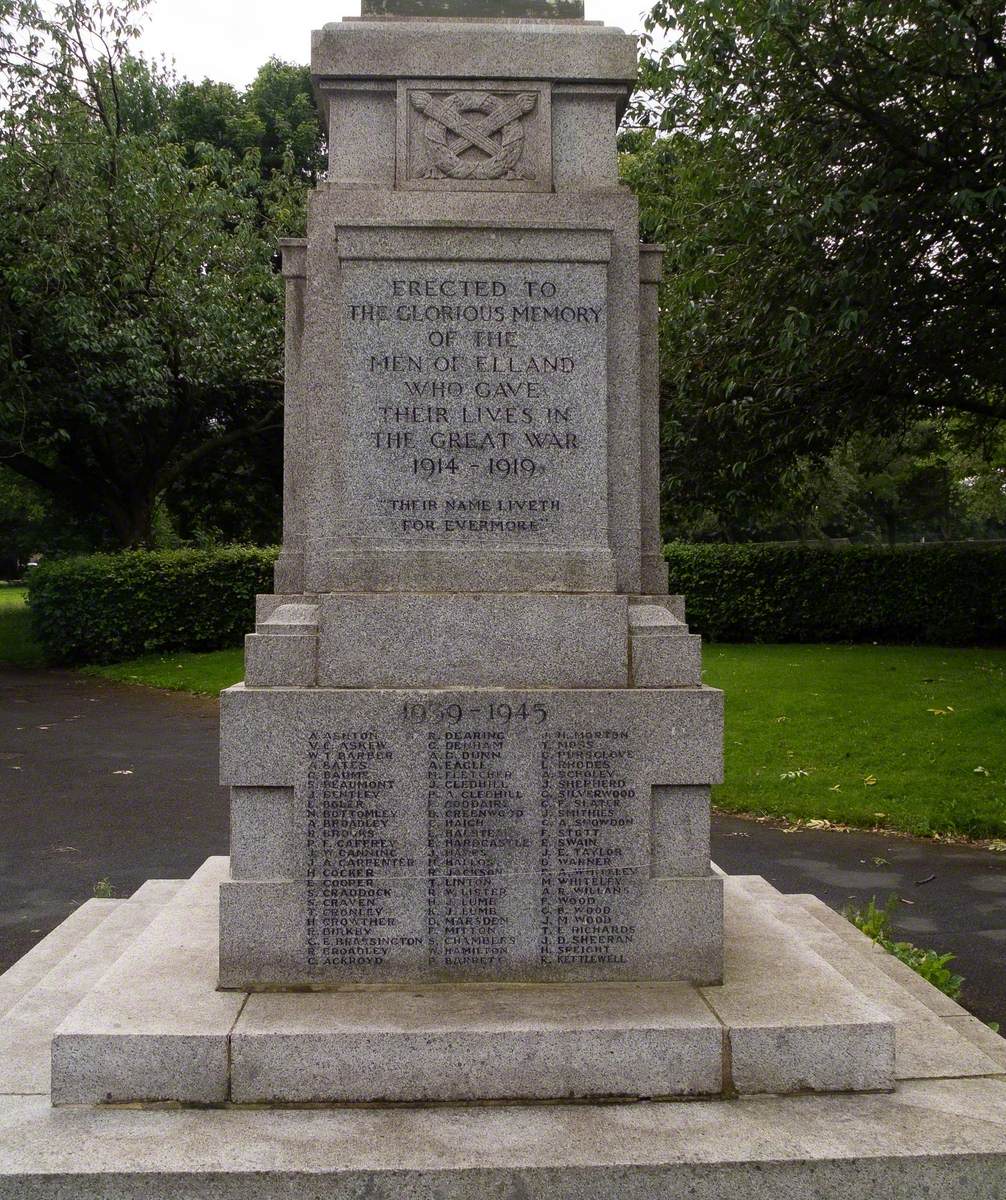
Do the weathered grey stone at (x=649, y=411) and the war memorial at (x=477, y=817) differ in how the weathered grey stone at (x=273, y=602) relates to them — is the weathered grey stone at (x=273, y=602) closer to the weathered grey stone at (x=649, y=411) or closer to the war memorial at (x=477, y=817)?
the war memorial at (x=477, y=817)

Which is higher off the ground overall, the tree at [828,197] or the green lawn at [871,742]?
the tree at [828,197]

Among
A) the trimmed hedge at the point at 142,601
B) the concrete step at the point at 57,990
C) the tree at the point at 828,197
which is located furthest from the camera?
the trimmed hedge at the point at 142,601

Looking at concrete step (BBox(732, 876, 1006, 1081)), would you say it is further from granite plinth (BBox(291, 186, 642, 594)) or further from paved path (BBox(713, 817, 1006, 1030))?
granite plinth (BBox(291, 186, 642, 594))

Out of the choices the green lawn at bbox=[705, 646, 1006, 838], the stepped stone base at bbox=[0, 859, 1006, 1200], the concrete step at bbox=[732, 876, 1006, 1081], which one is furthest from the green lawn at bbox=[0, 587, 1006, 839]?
the stepped stone base at bbox=[0, 859, 1006, 1200]

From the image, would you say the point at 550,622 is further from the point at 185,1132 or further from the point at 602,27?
the point at 602,27

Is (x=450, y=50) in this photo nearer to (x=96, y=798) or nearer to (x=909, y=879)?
(x=909, y=879)

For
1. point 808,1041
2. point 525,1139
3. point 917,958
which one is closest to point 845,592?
point 917,958

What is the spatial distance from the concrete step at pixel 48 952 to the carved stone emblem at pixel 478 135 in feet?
12.3

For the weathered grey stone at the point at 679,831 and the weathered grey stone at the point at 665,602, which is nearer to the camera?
the weathered grey stone at the point at 679,831

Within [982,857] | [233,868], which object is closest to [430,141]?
[233,868]

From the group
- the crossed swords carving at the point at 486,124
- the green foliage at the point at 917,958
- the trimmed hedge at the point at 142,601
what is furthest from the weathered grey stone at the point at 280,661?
the trimmed hedge at the point at 142,601

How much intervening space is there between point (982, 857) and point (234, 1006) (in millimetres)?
6239

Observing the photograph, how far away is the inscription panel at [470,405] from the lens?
429cm

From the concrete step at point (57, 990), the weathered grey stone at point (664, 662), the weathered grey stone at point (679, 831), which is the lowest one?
the concrete step at point (57, 990)
